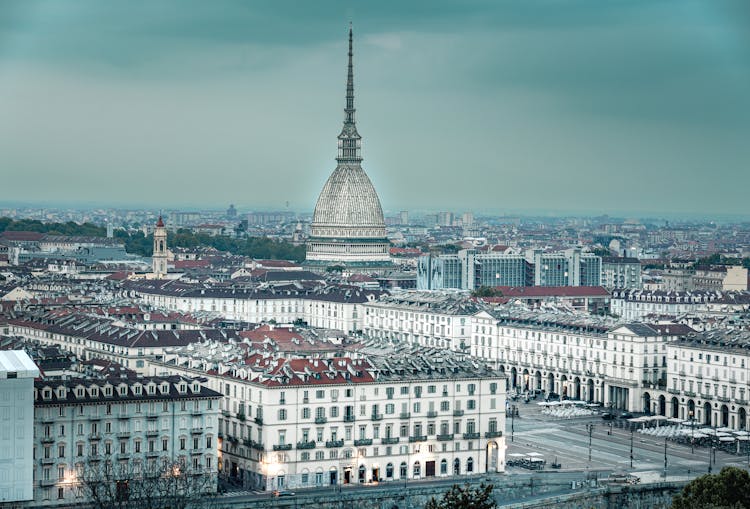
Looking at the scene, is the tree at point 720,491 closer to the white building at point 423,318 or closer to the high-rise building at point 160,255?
the white building at point 423,318

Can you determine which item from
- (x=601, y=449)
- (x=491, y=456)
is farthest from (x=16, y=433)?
(x=601, y=449)

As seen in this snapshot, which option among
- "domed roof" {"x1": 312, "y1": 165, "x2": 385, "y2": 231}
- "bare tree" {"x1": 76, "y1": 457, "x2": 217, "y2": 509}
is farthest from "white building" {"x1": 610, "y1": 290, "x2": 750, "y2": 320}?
"bare tree" {"x1": 76, "y1": 457, "x2": 217, "y2": 509}

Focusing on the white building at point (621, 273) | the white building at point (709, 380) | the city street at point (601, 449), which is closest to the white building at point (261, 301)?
the white building at point (709, 380)

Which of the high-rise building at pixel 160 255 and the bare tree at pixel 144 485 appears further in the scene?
the high-rise building at pixel 160 255

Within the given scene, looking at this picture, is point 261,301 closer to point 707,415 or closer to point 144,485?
point 707,415

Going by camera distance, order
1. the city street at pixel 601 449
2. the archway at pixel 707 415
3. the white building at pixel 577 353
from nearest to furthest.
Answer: the city street at pixel 601 449, the archway at pixel 707 415, the white building at pixel 577 353

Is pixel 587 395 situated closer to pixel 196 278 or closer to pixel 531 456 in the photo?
pixel 531 456

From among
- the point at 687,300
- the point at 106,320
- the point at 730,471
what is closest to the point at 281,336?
the point at 106,320

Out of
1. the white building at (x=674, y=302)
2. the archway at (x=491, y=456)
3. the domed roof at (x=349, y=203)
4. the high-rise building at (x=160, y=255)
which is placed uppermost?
the domed roof at (x=349, y=203)
